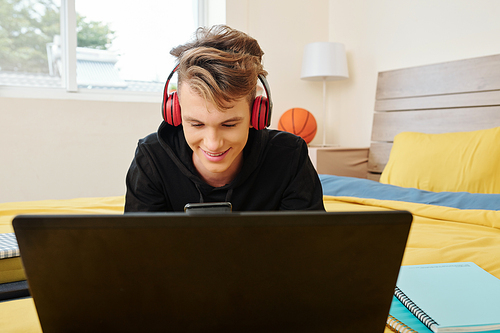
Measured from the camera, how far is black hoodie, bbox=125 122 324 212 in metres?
1.06

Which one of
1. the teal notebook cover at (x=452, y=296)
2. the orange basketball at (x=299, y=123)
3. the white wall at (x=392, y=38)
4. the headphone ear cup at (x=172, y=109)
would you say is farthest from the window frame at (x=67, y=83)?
the teal notebook cover at (x=452, y=296)

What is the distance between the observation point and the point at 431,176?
6.94 ft

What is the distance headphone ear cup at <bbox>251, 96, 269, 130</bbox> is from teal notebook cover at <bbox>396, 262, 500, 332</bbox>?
445 millimetres

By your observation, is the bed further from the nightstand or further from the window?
the window

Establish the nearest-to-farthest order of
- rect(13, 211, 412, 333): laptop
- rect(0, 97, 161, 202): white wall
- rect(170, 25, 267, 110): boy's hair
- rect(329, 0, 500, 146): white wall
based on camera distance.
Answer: rect(13, 211, 412, 333): laptop
rect(170, 25, 267, 110): boy's hair
rect(329, 0, 500, 146): white wall
rect(0, 97, 161, 202): white wall

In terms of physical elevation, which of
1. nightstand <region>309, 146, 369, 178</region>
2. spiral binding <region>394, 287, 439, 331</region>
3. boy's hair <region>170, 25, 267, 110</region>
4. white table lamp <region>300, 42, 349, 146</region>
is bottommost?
nightstand <region>309, 146, 369, 178</region>

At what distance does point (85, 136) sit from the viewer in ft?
9.59

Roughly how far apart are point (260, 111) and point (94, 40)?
2565 mm

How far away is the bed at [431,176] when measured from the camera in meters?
1.14

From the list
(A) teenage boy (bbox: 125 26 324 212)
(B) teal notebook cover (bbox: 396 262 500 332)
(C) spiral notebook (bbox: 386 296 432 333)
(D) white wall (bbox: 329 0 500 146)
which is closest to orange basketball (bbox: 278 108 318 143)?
(D) white wall (bbox: 329 0 500 146)

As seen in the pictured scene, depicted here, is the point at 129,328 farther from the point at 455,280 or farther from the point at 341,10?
the point at 341,10

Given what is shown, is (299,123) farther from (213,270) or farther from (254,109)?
(213,270)

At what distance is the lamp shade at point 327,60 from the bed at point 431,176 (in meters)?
0.31

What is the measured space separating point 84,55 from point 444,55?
253 centimetres
